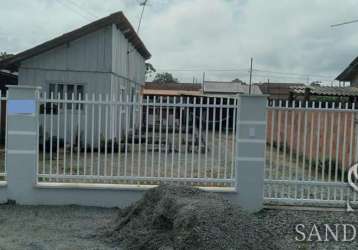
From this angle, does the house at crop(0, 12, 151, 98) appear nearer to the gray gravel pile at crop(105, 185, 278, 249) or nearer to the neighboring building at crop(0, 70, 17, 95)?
the neighboring building at crop(0, 70, 17, 95)

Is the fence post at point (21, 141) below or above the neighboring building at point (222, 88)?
below

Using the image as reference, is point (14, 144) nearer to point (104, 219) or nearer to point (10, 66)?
point (104, 219)

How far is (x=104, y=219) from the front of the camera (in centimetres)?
694

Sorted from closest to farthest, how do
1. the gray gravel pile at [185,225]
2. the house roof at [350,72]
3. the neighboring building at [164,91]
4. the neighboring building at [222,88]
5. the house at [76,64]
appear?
the gray gravel pile at [185,225] → the house at [76,64] → the house roof at [350,72] → the neighboring building at [164,91] → the neighboring building at [222,88]

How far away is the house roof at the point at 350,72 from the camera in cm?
1864

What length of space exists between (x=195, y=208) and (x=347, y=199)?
3.62m

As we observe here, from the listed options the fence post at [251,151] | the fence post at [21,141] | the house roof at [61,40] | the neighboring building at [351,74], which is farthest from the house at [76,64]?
the neighboring building at [351,74]

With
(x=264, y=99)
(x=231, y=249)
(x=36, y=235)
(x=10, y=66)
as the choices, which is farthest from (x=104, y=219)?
(x=10, y=66)

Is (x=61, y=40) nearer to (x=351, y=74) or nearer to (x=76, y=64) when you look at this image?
(x=76, y=64)

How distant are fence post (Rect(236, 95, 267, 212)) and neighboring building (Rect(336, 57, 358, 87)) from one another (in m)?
12.0

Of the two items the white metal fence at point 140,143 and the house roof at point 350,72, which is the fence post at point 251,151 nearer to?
the white metal fence at point 140,143

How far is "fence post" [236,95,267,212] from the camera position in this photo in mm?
7504

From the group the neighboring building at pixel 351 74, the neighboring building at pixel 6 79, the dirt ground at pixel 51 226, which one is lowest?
the dirt ground at pixel 51 226

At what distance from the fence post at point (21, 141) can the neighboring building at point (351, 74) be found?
1416 centimetres
